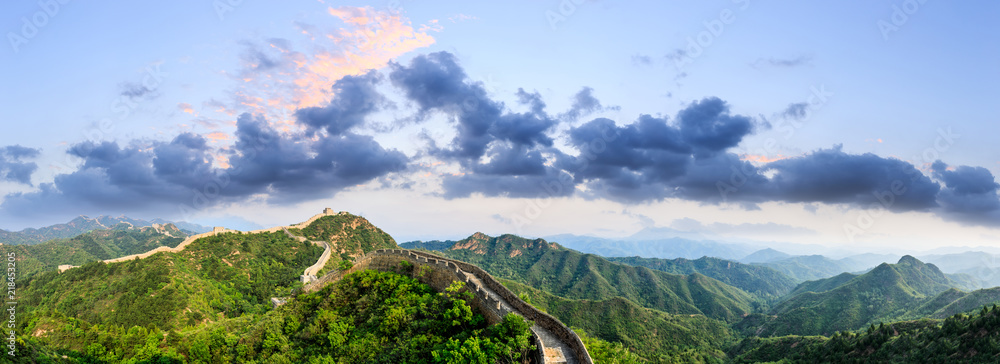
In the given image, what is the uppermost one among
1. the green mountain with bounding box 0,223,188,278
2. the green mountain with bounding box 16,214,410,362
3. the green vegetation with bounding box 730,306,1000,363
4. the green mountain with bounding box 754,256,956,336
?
the green mountain with bounding box 0,223,188,278

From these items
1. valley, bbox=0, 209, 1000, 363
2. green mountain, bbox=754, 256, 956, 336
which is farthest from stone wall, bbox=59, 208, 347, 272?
green mountain, bbox=754, 256, 956, 336

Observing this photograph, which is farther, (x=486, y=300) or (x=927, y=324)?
(x=927, y=324)

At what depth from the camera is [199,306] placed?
55.5m

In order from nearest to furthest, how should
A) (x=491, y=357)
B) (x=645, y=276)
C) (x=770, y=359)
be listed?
1. (x=491, y=357)
2. (x=770, y=359)
3. (x=645, y=276)

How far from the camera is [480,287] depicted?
29.3m

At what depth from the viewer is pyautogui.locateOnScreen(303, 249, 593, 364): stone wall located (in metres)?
22.0

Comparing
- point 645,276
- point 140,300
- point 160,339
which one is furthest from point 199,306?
point 645,276

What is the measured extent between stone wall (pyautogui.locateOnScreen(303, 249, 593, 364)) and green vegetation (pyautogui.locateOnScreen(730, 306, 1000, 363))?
6301cm

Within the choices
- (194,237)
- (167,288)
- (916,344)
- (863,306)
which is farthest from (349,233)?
(863,306)

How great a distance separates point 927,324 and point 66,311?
426ft

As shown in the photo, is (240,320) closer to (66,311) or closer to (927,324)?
(66,311)

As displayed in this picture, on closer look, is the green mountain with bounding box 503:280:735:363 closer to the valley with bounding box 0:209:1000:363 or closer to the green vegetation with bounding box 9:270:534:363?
the valley with bounding box 0:209:1000:363

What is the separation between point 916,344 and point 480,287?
229ft

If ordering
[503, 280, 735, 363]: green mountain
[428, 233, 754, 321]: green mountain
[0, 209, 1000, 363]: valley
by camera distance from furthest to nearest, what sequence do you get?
1. [428, 233, 754, 321]: green mountain
2. [503, 280, 735, 363]: green mountain
3. [0, 209, 1000, 363]: valley
